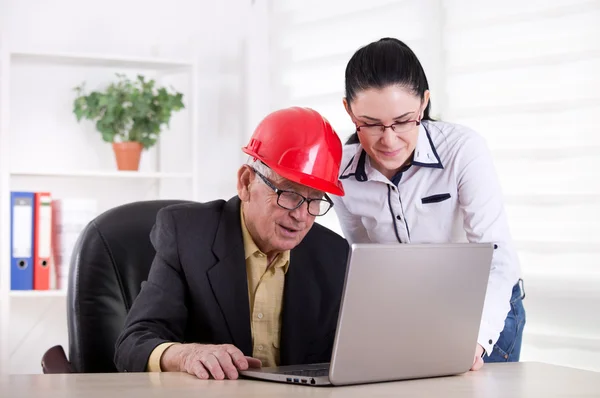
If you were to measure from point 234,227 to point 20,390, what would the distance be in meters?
0.69

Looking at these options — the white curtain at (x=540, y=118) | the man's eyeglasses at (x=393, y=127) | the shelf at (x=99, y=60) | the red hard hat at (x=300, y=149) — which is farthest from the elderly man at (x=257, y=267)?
the shelf at (x=99, y=60)

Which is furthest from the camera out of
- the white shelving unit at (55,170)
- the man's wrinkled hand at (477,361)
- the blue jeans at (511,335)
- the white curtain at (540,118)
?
the white shelving unit at (55,170)

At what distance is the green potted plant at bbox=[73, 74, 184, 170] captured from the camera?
3.46 metres

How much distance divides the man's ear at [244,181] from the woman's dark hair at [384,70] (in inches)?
12.5

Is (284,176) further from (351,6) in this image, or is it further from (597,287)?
Answer: (351,6)

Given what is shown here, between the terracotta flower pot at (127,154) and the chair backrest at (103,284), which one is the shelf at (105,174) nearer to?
the terracotta flower pot at (127,154)

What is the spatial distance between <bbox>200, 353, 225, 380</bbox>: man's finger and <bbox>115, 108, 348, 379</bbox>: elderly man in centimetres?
13

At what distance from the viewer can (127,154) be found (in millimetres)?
3529

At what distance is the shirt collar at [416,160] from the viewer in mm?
2090

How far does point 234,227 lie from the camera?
1945 millimetres

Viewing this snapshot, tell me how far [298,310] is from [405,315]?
1.63ft

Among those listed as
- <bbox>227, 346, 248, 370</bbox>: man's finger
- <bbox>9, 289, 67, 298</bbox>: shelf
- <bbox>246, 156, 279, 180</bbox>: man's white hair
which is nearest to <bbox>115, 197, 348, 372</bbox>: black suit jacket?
<bbox>246, 156, 279, 180</bbox>: man's white hair

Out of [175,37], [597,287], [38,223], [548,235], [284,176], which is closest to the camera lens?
[284,176]

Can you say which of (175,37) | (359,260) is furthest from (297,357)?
(175,37)
